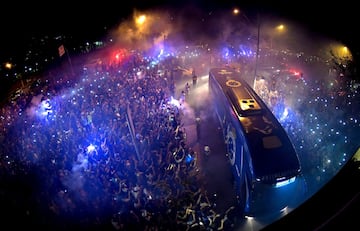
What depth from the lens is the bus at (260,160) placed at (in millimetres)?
6445

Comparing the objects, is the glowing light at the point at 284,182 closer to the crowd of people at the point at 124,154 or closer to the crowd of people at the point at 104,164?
the crowd of people at the point at 124,154

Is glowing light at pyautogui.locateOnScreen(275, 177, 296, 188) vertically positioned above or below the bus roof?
below

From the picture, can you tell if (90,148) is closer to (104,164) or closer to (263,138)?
(104,164)

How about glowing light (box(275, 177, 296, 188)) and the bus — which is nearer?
the bus

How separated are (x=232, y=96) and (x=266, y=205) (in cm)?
445

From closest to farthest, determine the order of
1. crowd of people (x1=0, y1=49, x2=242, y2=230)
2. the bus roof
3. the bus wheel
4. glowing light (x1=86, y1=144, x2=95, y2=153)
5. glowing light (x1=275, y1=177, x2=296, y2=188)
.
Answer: crowd of people (x1=0, y1=49, x2=242, y2=230), the bus roof, glowing light (x1=275, y1=177, x2=296, y2=188), the bus wheel, glowing light (x1=86, y1=144, x2=95, y2=153)

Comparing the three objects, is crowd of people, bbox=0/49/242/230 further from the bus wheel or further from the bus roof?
the bus roof

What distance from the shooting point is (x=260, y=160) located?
6.48m

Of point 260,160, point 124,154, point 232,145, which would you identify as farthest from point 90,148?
point 260,160

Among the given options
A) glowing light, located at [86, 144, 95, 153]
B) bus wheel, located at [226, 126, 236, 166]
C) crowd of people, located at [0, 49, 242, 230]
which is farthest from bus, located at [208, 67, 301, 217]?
glowing light, located at [86, 144, 95, 153]

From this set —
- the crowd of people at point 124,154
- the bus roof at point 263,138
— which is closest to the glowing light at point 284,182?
Result: the bus roof at point 263,138

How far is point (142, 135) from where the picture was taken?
9.11m

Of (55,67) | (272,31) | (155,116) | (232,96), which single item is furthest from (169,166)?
(272,31)

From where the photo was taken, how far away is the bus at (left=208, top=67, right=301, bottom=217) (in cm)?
645
